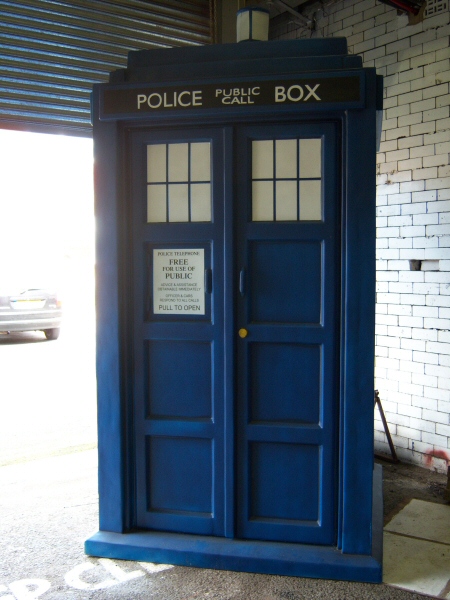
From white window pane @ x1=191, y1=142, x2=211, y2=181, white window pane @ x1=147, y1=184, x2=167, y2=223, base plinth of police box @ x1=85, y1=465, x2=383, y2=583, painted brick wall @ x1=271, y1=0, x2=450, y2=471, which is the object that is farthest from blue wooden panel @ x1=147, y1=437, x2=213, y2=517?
painted brick wall @ x1=271, y1=0, x2=450, y2=471

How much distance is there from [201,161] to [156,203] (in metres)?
0.34

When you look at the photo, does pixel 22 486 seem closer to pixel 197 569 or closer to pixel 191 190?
pixel 197 569

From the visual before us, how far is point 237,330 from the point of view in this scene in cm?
308

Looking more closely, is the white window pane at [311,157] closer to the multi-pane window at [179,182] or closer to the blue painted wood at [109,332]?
the multi-pane window at [179,182]

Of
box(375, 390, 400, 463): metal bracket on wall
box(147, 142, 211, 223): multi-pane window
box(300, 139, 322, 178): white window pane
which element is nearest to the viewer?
box(300, 139, 322, 178): white window pane

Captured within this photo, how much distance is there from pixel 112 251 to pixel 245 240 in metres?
0.72

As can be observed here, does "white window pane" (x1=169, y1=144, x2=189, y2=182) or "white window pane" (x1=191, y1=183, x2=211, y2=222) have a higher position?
"white window pane" (x1=169, y1=144, x2=189, y2=182)

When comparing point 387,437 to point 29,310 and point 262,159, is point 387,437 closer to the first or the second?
point 262,159

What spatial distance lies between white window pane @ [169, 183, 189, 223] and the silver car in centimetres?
887

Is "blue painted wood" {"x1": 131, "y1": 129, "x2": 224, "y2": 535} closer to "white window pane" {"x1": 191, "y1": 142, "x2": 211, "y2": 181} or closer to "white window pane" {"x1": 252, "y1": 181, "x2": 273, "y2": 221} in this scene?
"white window pane" {"x1": 191, "y1": 142, "x2": 211, "y2": 181}

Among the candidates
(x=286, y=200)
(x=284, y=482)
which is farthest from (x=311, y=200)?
(x=284, y=482)

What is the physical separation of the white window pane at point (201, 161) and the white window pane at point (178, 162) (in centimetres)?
4

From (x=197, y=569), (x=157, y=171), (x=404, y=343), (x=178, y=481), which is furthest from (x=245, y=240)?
(x=404, y=343)

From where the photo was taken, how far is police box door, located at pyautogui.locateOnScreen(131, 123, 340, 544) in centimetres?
302
